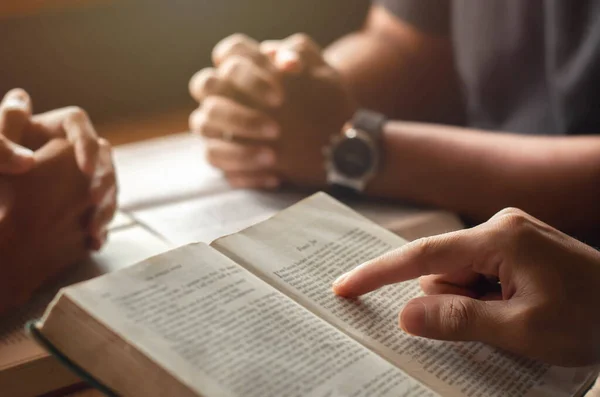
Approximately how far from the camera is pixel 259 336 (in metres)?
0.47

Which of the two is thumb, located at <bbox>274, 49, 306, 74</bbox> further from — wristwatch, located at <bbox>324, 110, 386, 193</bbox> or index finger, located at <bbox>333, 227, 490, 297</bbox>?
index finger, located at <bbox>333, 227, 490, 297</bbox>

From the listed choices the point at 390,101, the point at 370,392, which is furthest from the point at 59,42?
the point at 370,392

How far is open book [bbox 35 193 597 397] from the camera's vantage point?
0.44 meters

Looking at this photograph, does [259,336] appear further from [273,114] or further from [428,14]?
[428,14]

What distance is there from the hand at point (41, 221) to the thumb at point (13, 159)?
1cm

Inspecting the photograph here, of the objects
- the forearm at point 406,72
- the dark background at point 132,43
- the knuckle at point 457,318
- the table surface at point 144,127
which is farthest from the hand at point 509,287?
A: the dark background at point 132,43

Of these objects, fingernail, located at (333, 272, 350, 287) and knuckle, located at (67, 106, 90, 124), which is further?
knuckle, located at (67, 106, 90, 124)

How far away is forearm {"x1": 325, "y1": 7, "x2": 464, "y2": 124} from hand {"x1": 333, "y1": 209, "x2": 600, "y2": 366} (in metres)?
0.64

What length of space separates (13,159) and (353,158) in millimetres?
462

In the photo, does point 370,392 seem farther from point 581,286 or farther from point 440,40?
point 440,40

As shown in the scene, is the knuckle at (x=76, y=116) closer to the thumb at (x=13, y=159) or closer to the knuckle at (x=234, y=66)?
the thumb at (x=13, y=159)

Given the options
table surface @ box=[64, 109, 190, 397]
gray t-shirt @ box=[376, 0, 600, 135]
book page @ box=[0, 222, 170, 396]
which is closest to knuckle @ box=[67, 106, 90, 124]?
book page @ box=[0, 222, 170, 396]

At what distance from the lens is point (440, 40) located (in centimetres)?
122

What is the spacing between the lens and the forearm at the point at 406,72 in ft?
3.89
